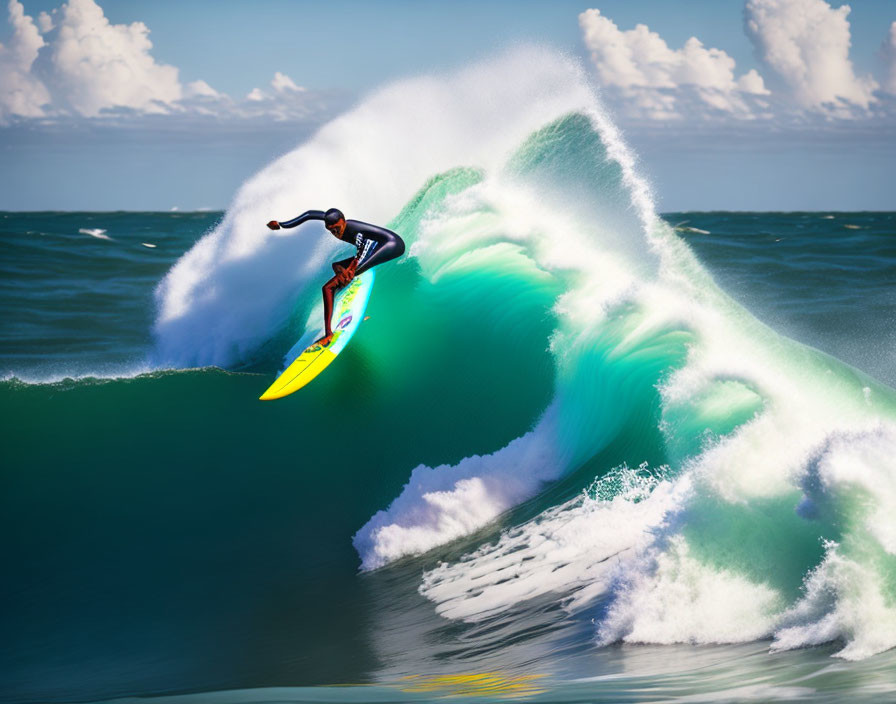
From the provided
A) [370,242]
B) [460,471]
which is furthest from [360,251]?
[460,471]

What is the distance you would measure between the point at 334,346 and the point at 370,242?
106cm

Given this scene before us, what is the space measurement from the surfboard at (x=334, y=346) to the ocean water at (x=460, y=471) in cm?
75

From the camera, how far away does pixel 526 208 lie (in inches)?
397

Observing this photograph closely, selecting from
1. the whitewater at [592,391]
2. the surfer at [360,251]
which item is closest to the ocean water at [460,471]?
the whitewater at [592,391]

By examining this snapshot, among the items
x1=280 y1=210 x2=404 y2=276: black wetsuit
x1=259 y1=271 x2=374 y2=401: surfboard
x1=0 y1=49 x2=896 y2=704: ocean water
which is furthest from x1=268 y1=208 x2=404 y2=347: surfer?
x1=0 y1=49 x2=896 y2=704: ocean water

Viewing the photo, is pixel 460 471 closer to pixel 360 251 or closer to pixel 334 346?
pixel 334 346

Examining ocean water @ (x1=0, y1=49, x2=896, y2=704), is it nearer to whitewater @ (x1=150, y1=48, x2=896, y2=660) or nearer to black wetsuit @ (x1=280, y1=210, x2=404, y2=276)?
whitewater @ (x1=150, y1=48, x2=896, y2=660)

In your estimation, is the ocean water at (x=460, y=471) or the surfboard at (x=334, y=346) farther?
the surfboard at (x=334, y=346)

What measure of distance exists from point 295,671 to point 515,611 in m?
1.37

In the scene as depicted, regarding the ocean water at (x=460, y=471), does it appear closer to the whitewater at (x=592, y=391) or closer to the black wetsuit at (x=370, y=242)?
the whitewater at (x=592, y=391)

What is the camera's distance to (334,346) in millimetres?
8805

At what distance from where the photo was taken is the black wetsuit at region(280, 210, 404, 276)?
28.2ft

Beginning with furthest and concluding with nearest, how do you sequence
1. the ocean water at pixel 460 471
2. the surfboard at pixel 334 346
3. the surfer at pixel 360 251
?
1. the surfer at pixel 360 251
2. the surfboard at pixel 334 346
3. the ocean water at pixel 460 471

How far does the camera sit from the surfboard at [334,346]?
27.3ft
